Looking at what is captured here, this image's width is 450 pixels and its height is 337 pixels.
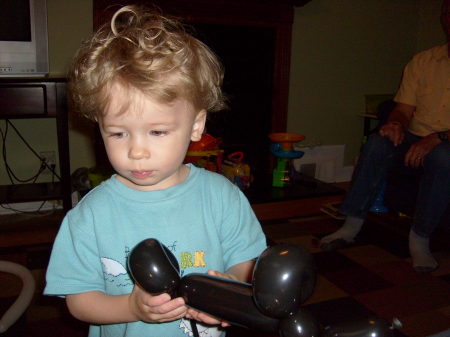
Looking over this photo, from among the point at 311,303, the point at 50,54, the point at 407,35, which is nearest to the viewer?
the point at 311,303

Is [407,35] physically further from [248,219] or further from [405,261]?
[248,219]

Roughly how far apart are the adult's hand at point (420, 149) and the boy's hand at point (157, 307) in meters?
1.64

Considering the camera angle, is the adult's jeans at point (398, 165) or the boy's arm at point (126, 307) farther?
the adult's jeans at point (398, 165)

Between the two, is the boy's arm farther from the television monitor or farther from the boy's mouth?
the television monitor

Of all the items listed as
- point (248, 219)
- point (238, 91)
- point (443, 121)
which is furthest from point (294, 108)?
point (248, 219)

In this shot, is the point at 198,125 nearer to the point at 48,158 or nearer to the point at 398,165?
the point at 398,165

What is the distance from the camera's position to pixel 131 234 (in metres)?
0.65

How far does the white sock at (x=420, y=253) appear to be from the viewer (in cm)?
182

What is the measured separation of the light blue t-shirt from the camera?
0.65 m

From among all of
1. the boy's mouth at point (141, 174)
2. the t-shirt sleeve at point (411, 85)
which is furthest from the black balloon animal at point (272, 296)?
the t-shirt sleeve at point (411, 85)

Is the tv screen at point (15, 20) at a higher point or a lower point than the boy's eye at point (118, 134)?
higher

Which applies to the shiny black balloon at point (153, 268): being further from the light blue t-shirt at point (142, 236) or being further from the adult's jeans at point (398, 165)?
the adult's jeans at point (398, 165)

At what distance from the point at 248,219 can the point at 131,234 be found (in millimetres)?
201

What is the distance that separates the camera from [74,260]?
0.64 m
